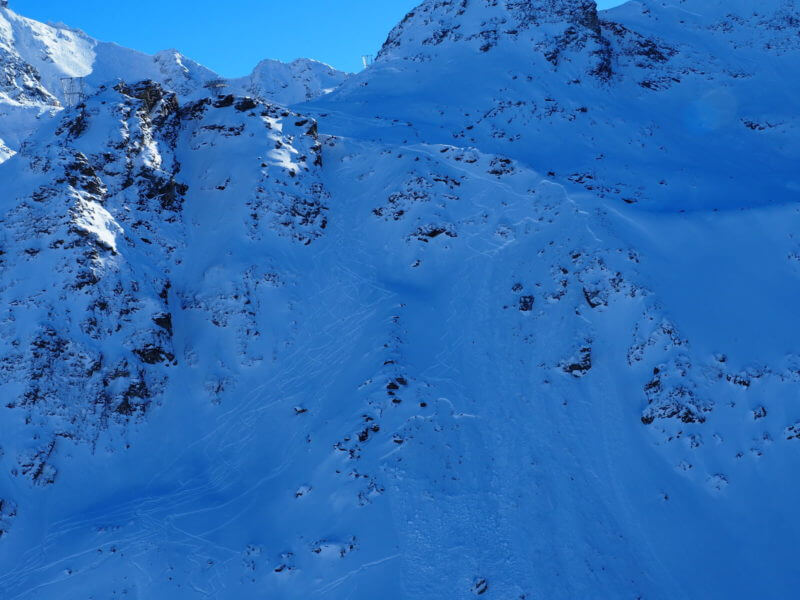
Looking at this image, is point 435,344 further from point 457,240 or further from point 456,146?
point 456,146

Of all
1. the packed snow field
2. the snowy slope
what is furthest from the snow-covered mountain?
the packed snow field

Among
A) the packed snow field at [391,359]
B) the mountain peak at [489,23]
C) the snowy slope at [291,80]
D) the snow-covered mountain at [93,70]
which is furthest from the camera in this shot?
the snowy slope at [291,80]

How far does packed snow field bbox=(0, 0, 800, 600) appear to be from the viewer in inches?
615

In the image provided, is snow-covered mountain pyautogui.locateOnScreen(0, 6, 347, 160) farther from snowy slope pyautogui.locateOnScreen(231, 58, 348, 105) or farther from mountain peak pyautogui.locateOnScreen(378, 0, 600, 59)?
mountain peak pyautogui.locateOnScreen(378, 0, 600, 59)

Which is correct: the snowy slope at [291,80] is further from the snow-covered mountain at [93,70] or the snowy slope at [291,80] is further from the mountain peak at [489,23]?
the mountain peak at [489,23]

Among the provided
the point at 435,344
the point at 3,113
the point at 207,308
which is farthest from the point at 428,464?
the point at 3,113

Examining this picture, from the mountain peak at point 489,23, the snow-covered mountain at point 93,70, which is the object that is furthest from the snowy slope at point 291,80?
the mountain peak at point 489,23

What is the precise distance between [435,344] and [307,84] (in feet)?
284

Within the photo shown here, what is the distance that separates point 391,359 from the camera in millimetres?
20312

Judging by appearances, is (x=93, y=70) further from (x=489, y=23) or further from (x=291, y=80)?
(x=489, y=23)

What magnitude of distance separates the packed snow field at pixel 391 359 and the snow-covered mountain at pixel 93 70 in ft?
195

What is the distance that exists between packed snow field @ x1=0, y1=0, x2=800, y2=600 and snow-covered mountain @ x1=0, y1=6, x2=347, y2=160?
195ft

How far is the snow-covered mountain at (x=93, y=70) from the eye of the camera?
250 ft

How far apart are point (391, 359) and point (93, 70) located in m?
96.0
